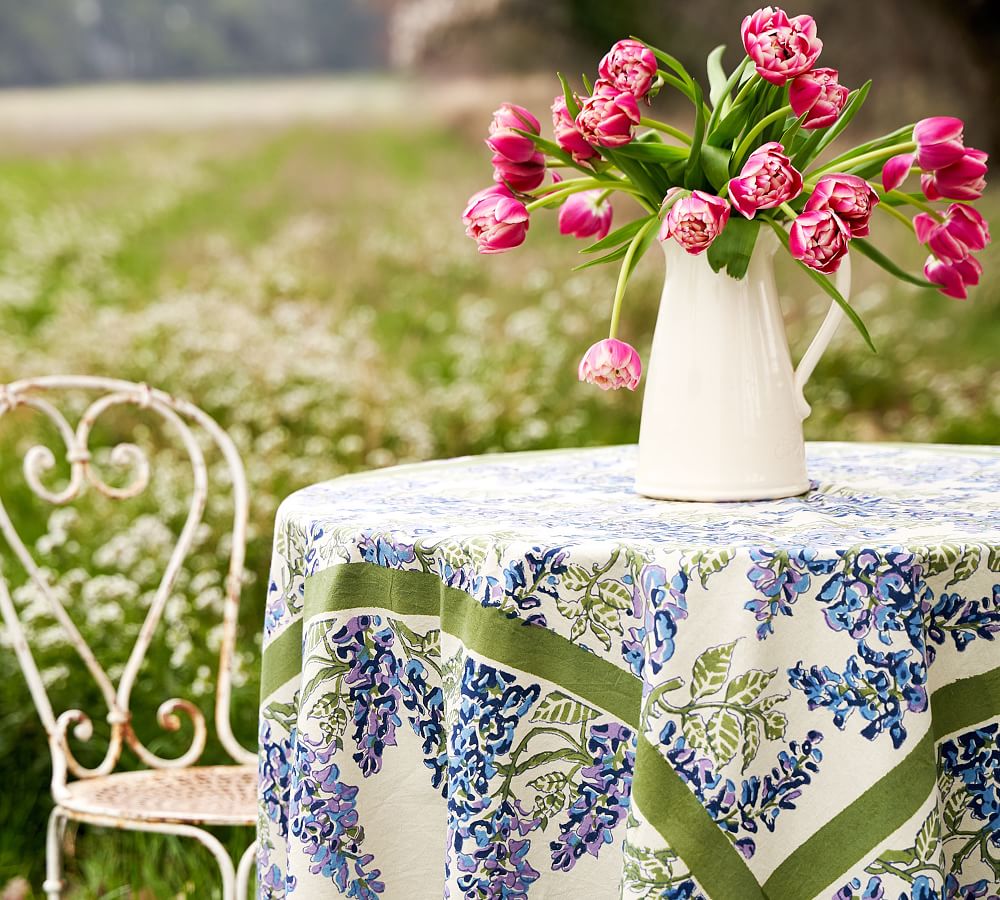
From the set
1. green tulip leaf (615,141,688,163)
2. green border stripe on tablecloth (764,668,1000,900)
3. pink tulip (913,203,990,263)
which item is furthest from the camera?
pink tulip (913,203,990,263)

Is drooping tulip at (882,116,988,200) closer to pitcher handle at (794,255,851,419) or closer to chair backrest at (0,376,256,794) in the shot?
pitcher handle at (794,255,851,419)

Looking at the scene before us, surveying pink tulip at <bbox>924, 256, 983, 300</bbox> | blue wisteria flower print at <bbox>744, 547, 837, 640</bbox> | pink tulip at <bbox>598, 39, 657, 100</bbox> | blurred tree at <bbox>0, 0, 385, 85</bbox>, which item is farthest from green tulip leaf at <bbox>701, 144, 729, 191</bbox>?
blurred tree at <bbox>0, 0, 385, 85</bbox>

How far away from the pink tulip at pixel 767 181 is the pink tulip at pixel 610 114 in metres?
0.13

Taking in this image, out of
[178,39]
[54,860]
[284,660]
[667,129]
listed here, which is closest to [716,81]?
[667,129]

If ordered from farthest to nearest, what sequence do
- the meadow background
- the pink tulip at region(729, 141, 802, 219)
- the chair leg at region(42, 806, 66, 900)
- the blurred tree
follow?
the blurred tree < the meadow background < the chair leg at region(42, 806, 66, 900) < the pink tulip at region(729, 141, 802, 219)

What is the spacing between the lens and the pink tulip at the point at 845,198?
1332mm

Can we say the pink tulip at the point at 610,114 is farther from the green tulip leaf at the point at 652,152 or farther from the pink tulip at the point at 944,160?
the pink tulip at the point at 944,160

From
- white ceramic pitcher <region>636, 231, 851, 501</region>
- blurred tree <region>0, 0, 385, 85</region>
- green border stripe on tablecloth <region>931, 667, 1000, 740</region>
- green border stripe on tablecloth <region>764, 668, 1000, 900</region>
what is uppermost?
blurred tree <region>0, 0, 385, 85</region>

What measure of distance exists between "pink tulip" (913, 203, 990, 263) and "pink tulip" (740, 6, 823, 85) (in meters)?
0.29

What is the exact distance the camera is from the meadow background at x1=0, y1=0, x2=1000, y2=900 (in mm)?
4164

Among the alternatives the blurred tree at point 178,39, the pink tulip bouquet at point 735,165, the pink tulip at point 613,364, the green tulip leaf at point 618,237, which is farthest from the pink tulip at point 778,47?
the blurred tree at point 178,39

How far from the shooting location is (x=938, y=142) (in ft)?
4.61

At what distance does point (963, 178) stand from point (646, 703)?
71cm

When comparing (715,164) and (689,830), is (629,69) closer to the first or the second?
(715,164)
